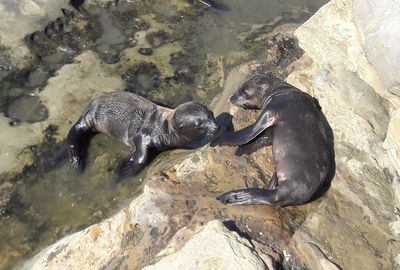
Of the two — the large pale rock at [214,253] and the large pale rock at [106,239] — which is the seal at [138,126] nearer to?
the large pale rock at [106,239]

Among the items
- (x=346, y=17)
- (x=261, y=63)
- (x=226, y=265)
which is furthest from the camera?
(x=261, y=63)

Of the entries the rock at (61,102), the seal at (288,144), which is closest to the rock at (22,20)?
the rock at (61,102)

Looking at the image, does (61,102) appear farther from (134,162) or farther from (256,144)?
(256,144)

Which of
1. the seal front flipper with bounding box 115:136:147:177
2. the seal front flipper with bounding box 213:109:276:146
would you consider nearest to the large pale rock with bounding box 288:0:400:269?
the seal front flipper with bounding box 213:109:276:146

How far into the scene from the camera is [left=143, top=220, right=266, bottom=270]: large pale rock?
13.0 feet

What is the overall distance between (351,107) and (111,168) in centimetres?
295

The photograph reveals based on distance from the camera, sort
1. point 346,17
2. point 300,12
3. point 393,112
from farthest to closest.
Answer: point 300,12 < point 346,17 < point 393,112

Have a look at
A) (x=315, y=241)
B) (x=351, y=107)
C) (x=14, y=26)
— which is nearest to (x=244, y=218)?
(x=315, y=241)

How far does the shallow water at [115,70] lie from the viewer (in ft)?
19.5

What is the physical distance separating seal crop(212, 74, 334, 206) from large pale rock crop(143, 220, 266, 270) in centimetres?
85

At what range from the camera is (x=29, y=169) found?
638 cm

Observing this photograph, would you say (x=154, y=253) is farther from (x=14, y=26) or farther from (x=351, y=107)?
(x=14, y=26)

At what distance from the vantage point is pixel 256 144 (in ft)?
20.2

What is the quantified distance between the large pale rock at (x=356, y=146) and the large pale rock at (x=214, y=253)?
795 mm
